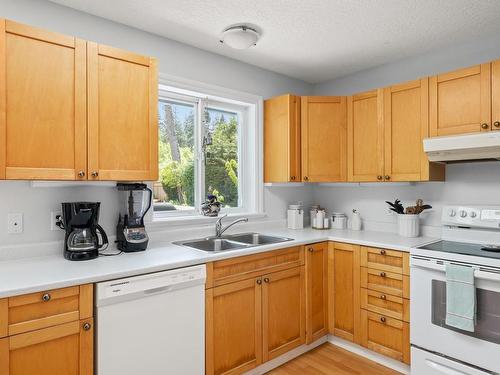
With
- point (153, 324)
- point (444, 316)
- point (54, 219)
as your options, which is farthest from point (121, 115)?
point (444, 316)

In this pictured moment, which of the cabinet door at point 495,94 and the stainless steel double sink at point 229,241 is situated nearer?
the cabinet door at point 495,94

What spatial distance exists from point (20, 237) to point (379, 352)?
2540 millimetres

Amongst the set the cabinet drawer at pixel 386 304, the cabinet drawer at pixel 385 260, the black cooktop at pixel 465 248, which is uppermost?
the black cooktop at pixel 465 248

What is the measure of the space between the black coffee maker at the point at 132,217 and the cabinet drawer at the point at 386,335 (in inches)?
69.5

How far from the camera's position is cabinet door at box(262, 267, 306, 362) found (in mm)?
2312

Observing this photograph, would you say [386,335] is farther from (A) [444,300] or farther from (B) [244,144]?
(B) [244,144]

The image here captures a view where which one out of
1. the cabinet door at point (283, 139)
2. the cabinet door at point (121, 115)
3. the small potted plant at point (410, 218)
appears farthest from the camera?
the cabinet door at point (283, 139)

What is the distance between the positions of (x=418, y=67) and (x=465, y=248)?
1.61 m

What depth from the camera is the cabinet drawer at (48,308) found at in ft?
4.43

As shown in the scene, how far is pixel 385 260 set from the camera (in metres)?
2.40

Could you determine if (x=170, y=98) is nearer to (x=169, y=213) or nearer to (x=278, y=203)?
(x=169, y=213)

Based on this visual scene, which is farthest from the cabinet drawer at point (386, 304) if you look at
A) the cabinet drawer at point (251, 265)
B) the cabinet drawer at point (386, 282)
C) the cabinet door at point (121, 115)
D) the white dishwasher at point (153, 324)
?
the cabinet door at point (121, 115)

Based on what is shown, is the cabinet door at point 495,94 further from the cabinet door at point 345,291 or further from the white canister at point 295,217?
the white canister at point 295,217

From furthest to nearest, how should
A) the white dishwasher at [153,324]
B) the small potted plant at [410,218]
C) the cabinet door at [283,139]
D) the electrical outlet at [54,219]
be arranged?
the cabinet door at [283,139] < the small potted plant at [410,218] < the electrical outlet at [54,219] < the white dishwasher at [153,324]
